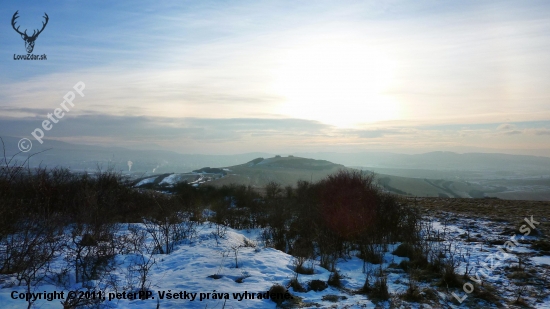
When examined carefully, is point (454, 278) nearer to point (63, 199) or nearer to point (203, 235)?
point (203, 235)

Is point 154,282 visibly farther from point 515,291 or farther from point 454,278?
point 515,291

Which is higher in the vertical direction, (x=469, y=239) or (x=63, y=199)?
(x=63, y=199)

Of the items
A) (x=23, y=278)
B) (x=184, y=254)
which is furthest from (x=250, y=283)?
(x=23, y=278)

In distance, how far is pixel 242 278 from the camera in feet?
23.8

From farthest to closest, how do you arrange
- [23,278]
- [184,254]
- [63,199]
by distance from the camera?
1. [63,199]
2. [184,254]
3. [23,278]

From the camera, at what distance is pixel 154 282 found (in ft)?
22.0

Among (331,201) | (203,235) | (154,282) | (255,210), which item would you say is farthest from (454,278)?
(255,210)

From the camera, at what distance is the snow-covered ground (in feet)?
19.1

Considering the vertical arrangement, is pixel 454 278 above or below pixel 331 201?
below

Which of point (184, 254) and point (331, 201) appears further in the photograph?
point (331, 201)

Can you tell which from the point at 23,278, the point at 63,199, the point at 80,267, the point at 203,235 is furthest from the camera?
the point at 63,199

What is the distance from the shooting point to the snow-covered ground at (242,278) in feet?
19.1

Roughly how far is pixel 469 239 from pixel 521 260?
3.23 meters

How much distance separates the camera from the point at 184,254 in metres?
8.94
